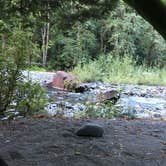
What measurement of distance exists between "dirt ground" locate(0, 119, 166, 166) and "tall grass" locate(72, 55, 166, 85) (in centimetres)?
970

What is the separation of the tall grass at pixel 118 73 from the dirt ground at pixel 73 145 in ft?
31.8

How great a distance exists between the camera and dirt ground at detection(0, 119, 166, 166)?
12.9 feet

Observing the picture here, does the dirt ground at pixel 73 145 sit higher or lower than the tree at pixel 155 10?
lower

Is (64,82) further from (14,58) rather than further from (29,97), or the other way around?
(14,58)

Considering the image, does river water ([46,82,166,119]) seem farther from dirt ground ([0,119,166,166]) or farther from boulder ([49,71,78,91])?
dirt ground ([0,119,166,166])

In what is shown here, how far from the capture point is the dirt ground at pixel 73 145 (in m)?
3.92

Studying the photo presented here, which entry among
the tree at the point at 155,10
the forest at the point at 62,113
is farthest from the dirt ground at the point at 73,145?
A: the tree at the point at 155,10

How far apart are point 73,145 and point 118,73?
12.0 meters

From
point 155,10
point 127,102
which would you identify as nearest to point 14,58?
point 155,10

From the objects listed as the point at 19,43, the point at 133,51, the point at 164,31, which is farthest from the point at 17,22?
the point at 133,51

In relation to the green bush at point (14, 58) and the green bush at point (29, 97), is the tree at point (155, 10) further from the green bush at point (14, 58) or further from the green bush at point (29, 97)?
the green bush at point (29, 97)

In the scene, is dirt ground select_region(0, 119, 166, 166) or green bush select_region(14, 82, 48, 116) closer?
dirt ground select_region(0, 119, 166, 166)

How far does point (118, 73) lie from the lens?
16.4m

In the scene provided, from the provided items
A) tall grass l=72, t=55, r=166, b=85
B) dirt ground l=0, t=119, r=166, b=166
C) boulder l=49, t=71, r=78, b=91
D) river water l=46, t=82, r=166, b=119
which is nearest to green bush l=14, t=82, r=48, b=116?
dirt ground l=0, t=119, r=166, b=166
